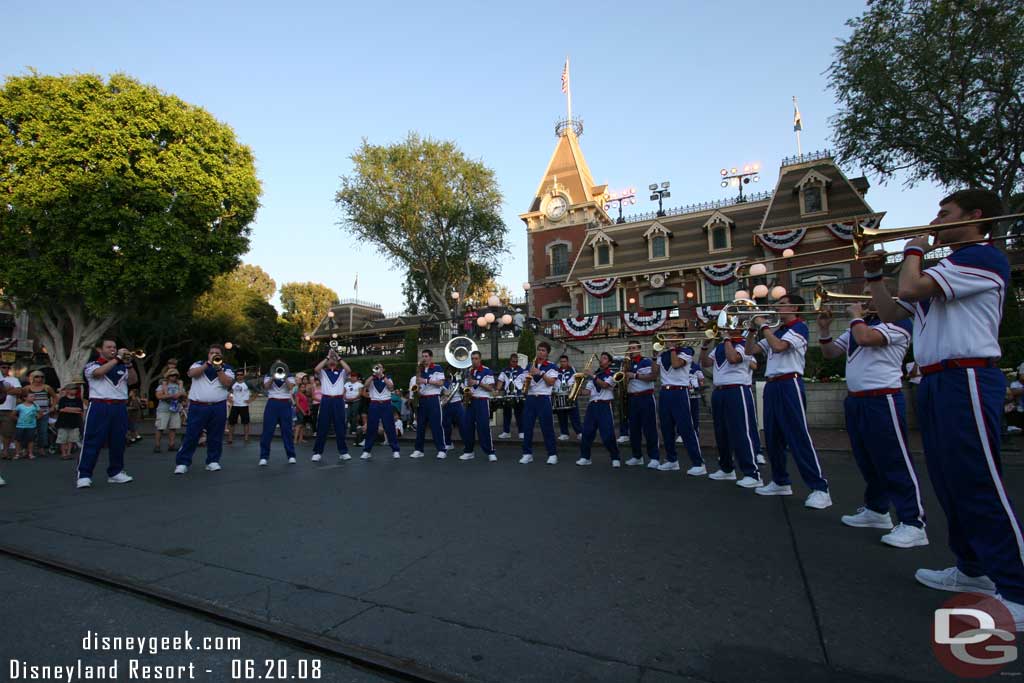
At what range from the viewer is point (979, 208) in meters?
3.36

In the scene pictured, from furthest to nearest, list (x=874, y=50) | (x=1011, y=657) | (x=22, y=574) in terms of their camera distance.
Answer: (x=874, y=50), (x=22, y=574), (x=1011, y=657)

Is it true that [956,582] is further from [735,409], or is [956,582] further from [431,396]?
[431,396]

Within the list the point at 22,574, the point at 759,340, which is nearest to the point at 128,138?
the point at 22,574

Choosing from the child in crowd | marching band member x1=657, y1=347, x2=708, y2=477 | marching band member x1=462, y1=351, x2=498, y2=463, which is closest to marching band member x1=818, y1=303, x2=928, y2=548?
marching band member x1=657, y1=347, x2=708, y2=477

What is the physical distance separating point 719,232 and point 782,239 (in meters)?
3.74

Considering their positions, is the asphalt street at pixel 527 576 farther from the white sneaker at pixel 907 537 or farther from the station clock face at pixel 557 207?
the station clock face at pixel 557 207

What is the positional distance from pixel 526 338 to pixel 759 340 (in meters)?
18.6

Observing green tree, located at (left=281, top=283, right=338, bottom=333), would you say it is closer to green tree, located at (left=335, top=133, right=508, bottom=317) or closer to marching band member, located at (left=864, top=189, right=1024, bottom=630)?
green tree, located at (left=335, top=133, right=508, bottom=317)

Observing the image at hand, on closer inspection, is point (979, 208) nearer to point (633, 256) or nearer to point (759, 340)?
point (759, 340)

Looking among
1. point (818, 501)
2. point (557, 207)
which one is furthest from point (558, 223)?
point (818, 501)

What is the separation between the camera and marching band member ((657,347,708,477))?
8273 millimetres

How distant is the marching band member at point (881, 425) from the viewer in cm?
445

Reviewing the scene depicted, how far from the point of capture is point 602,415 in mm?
9461

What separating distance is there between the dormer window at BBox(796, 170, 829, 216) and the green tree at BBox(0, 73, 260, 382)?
92.0ft
